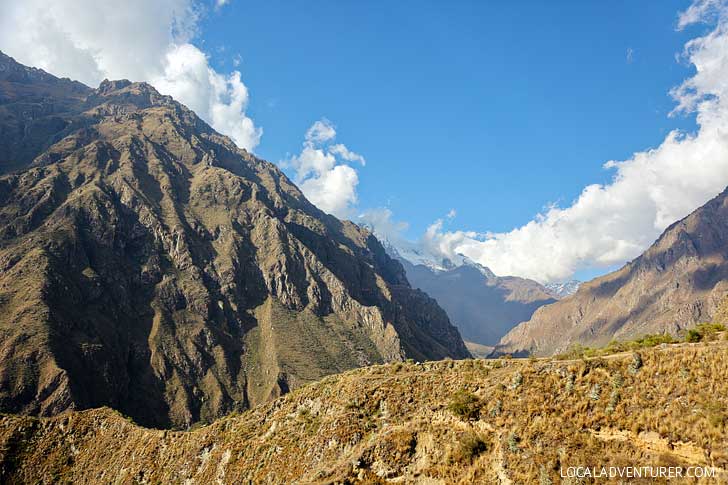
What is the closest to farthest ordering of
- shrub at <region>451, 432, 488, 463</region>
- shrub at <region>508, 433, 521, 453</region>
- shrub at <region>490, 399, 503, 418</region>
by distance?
shrub at <region>508, 433, 521, 453</region>, shrub at <region>451, 432, 488, 463</region>, shrub at <region>490, 399, 503, 418</region>

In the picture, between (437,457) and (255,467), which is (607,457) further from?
(255,467)

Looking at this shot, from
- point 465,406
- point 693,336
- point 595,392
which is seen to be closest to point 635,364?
point 595,392

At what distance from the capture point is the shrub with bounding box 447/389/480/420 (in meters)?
27.3

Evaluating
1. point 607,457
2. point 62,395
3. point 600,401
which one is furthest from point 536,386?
point 62,395

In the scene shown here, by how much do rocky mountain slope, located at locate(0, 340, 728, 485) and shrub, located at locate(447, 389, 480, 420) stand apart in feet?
0.23

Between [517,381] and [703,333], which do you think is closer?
[517,381]

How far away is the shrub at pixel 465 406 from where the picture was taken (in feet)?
89.5

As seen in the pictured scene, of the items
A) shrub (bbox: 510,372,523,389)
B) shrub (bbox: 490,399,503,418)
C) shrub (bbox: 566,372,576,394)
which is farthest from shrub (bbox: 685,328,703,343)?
shrub (bbox: 490,399,503,418)

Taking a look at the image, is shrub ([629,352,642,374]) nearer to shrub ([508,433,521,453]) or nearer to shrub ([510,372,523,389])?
shrub ([510,372,523,389])

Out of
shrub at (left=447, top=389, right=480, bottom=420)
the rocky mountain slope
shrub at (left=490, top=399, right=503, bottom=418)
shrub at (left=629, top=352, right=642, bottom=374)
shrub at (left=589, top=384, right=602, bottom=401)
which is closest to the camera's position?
the rocky mountain slope

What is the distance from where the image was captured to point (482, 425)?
26234 millimetres

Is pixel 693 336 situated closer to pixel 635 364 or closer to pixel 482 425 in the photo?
pixel 635 364

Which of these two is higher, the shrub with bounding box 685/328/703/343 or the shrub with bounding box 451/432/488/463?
the shrub with bounding box 685/328/703/343

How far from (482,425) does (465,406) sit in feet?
5.57
